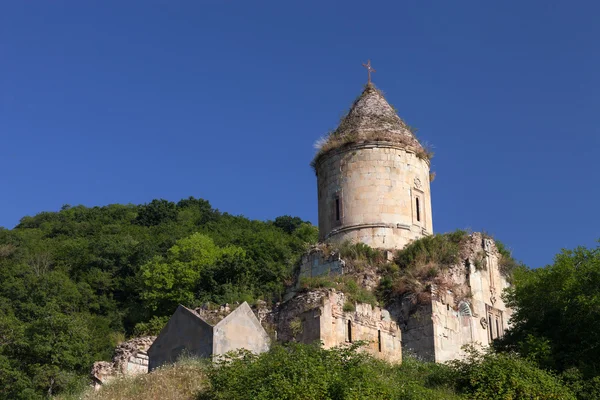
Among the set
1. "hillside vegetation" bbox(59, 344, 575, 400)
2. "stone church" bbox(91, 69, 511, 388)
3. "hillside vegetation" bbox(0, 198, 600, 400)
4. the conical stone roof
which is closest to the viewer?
"hillside vegetation" bbox(59, 344, 575, 400)

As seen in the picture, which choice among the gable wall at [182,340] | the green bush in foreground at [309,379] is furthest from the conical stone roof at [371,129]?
the green bush in foreground at [309,379]

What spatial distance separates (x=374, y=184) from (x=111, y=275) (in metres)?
21.9

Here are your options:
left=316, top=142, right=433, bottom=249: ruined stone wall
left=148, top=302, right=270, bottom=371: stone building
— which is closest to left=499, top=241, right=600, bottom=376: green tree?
left=316, top=142, right=433, bottom=249: ruined stone wall

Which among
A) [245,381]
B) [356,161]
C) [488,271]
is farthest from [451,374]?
[356,161]

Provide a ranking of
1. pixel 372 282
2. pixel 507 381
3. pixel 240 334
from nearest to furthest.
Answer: pixel 507 381, pixel 240 334, pixel 372 282

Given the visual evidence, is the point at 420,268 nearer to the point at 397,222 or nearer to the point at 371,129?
the point at 397,222

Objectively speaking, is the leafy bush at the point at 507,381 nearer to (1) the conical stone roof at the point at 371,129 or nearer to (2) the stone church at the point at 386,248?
(2) the stone church at the point at 386,248

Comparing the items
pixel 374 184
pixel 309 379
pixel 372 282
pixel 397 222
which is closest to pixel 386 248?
pixel 397 222

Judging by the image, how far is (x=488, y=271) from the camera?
28.3 metres

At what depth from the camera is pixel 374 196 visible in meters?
28.5

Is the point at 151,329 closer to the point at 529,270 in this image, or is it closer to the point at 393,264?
the point at 393,264

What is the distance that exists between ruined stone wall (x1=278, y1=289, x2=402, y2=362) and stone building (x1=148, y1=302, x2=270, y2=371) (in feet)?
3.35

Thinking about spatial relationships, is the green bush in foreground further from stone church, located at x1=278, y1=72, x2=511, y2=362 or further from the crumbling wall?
the crumbling wall

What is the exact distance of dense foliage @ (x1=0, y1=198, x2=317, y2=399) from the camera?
28.5 m
